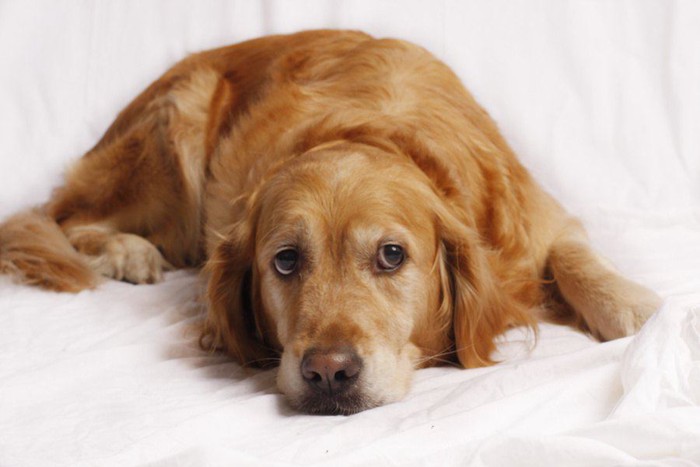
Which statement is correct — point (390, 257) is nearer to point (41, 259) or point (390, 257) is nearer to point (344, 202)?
point (344, 202)

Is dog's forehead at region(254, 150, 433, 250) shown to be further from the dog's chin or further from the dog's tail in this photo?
the dog's tail

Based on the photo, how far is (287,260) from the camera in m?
2.90

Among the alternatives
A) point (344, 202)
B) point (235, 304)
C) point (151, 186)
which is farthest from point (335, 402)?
point (151, 186)

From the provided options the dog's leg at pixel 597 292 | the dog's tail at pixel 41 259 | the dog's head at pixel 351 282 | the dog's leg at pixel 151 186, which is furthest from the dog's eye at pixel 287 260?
the dog's leg at pixel 151 186

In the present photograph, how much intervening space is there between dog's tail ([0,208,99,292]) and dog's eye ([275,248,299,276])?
1157 millimetres

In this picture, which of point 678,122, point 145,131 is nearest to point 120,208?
point 145,131

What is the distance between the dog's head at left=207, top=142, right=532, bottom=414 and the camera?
2.62m

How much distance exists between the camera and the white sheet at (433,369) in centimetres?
233

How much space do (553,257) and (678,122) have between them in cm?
148

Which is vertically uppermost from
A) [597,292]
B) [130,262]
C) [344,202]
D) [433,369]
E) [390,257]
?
[344,202]

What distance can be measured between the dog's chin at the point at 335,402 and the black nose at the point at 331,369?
0.7 inches

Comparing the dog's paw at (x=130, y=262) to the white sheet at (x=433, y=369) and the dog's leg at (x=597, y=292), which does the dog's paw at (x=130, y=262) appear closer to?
the white sheet at (x=433, y=369)

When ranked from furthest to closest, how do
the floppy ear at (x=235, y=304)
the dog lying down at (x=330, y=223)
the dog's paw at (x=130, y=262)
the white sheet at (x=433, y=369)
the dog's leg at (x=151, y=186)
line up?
the dog's leg at (x=151, y=186)
the dog's paw at (x=130, y=262)
the floppy ear at (x=235, y=304)
the dog lying down at (x=330, y=223)
the white sheet at (x=433, y=369)

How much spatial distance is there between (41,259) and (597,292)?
2.03m
